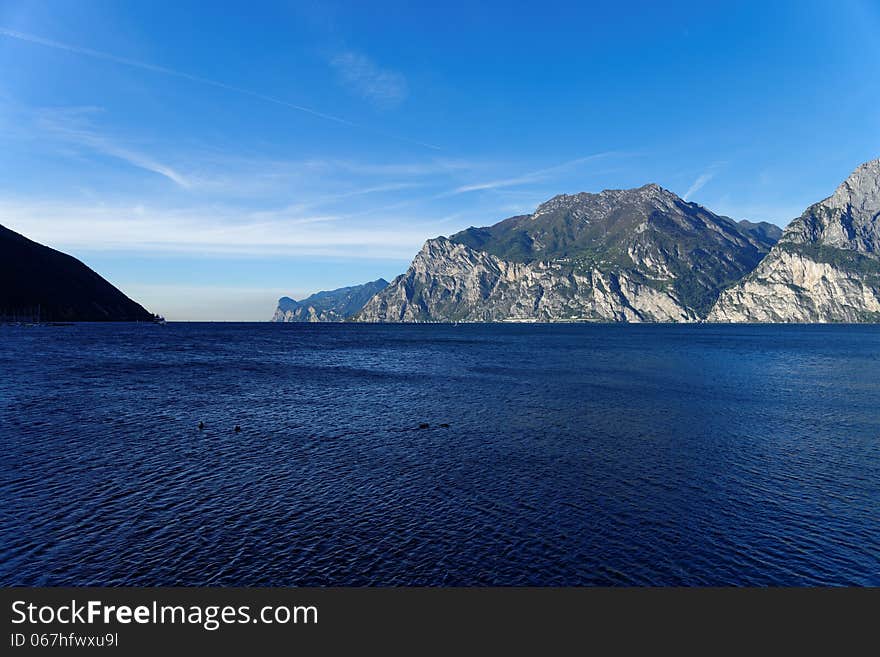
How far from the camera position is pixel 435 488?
4069 centimetres

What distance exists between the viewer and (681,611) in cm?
2381

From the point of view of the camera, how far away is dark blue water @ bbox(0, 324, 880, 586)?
2803cm

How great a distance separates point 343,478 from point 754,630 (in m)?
31.5

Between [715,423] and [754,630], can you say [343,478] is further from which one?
[715,423]

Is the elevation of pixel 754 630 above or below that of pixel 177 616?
below

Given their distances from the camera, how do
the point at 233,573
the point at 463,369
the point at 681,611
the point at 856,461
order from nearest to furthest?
the point at 681,611
the point at 233,573
the point at 856,461
the point at 463,369

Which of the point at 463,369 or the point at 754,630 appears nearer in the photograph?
the point at 754,630

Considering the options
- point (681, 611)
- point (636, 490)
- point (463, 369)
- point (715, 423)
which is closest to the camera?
point (681, 611)

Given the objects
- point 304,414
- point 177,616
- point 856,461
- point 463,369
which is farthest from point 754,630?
point 463,369

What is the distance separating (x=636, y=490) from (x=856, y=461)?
2749 cm

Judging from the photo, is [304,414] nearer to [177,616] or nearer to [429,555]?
[429,555]

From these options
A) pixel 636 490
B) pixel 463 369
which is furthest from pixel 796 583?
pixel 463 369

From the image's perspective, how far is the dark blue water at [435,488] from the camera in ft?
92.0

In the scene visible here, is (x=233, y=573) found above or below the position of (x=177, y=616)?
below
